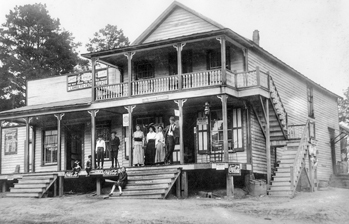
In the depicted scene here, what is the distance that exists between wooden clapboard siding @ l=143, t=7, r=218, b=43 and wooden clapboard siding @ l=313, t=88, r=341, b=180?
962 centimetres

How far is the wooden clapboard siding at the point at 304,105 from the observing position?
26547mm

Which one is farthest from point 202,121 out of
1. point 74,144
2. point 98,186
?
point 74,144

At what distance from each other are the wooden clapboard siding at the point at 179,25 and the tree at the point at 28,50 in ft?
76.3

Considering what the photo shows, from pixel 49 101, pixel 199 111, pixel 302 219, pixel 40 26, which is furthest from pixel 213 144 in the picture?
pixel 40 26

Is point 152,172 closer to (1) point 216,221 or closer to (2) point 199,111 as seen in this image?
(2) point 199,111

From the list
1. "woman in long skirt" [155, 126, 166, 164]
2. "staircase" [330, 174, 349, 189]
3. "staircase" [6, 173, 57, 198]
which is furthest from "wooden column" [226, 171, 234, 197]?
"staircase" [330, 174, 349, 189]

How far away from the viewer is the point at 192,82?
22344 mm

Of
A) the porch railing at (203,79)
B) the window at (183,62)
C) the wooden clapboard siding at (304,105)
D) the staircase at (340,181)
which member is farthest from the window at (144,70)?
the staircase at (340,181)

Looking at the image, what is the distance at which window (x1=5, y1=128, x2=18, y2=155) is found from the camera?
3092 cm

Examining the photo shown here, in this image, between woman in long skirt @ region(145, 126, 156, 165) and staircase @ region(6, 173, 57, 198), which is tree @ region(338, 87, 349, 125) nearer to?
woman in long skirt @ region(145, 126, 156, 165)

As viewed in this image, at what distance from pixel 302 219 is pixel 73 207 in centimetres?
756

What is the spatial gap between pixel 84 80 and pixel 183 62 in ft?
19.9

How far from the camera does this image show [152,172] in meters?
21.5

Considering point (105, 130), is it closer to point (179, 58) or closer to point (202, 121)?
point (202, 121)
